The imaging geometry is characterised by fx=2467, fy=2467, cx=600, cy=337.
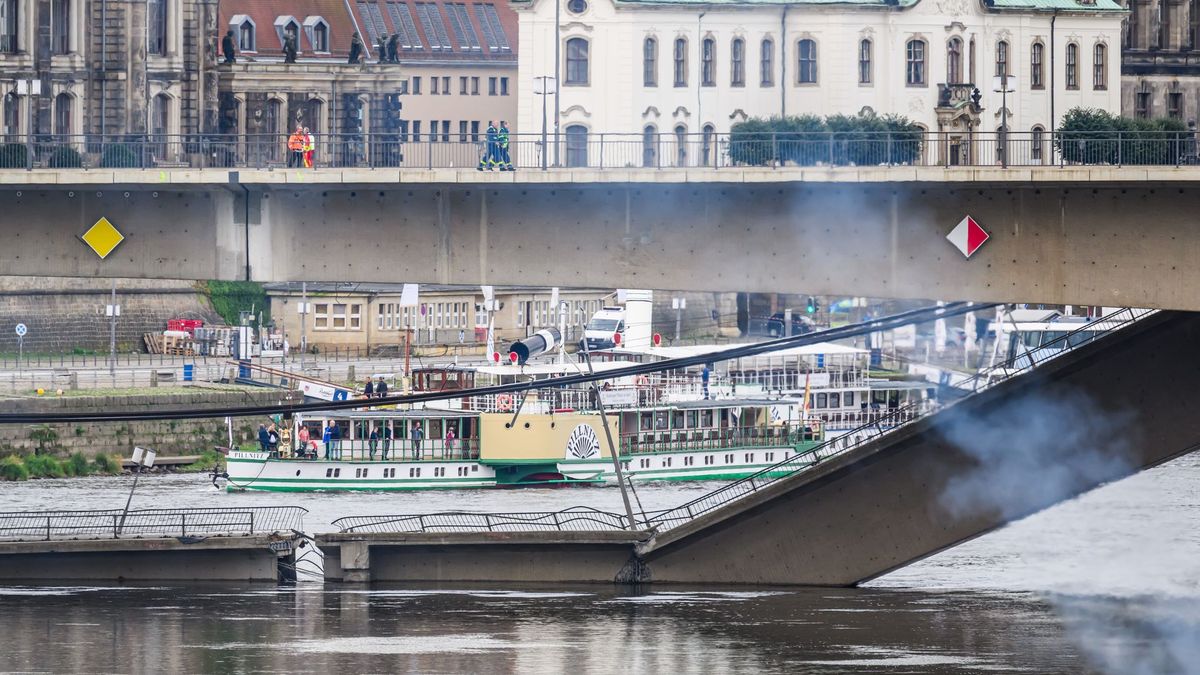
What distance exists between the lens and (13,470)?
77812 millimetres

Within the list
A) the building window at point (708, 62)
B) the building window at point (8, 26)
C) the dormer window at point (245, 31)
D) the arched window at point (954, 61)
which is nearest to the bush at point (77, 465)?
the building window at point (8, 26)

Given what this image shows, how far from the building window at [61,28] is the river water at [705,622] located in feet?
209

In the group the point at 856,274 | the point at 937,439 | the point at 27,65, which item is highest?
the point at 27,65

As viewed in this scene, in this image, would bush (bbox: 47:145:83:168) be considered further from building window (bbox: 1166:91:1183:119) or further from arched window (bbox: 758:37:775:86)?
building window (bbox: 1166:91:1183:119)

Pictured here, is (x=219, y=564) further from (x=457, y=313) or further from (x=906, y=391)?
(x=457, y=313)

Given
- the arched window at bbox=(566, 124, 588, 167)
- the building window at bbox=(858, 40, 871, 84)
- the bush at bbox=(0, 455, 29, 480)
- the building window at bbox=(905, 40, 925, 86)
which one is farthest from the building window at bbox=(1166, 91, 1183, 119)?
the bush at bbox=(0, 455, 29, 480)

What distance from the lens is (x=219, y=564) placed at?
47.5 metres

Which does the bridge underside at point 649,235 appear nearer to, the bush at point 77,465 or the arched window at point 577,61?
the bush at point 77,465

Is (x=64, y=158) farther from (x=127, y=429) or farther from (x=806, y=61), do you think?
(x=806, y=61)

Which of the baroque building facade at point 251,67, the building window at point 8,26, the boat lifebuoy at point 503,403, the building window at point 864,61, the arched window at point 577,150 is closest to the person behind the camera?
the arched window at point 577,150

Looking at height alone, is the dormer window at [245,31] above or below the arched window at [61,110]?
above

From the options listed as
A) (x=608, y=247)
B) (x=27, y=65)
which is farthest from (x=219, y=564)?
(x=27, y=65)

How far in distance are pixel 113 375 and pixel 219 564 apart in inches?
1743

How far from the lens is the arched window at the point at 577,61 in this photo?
10331 cm
